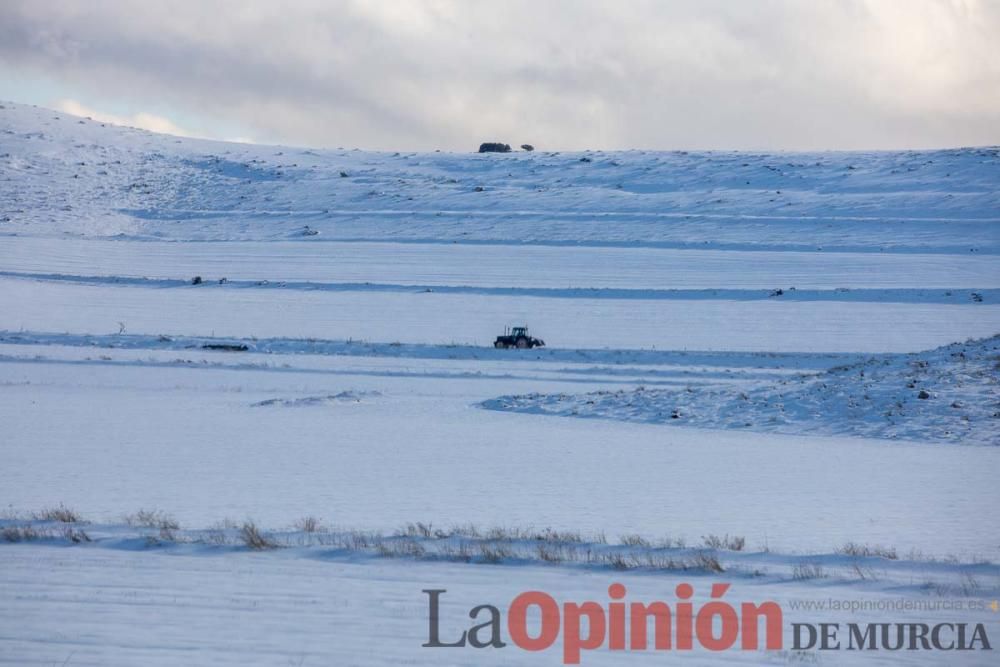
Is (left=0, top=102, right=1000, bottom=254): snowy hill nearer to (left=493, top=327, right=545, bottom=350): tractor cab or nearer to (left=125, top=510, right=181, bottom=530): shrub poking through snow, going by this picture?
(left=493, top=327, right=545, bottom=350): tractor cab

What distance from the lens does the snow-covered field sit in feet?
28.4

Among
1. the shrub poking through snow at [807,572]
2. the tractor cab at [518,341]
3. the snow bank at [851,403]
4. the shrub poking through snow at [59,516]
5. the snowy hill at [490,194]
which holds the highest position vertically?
the snowy hill at [490,194]

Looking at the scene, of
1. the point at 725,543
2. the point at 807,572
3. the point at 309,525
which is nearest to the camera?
the point at 807,572

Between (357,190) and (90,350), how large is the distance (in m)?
36.9

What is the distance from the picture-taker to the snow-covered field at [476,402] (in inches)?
341

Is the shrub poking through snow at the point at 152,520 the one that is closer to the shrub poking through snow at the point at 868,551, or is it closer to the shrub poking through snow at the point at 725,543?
the shrub poking through snow at the point at 725,543

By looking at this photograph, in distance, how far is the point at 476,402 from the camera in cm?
2464

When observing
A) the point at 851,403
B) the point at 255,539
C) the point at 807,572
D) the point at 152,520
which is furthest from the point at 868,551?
the point at 851,403

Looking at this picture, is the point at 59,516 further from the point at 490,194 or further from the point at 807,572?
the point at 490,194

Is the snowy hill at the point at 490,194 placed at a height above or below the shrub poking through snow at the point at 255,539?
above

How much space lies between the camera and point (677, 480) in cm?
1494

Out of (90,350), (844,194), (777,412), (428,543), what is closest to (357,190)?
(844,194)

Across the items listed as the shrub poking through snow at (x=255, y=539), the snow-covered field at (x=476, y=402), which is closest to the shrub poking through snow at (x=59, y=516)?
the snow-covered field at (x=476, y=402)

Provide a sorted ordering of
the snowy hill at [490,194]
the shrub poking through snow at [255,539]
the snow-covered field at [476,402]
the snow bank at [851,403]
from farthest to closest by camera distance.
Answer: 1. the snowy hill at [490,194]
2. the snow bank at [851,403]
3. the shrub poking through snow at [255,539]
4. the snow-covered field at [476,402]
